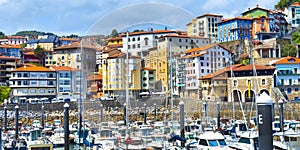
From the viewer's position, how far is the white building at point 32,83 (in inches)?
1813

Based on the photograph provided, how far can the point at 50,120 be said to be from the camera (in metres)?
35.8

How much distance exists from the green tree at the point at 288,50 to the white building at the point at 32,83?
30.0 metres

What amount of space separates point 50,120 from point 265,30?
36.4 metres

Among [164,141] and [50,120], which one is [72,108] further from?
[164,141]

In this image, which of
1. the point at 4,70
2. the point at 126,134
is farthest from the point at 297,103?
the point at 4,70

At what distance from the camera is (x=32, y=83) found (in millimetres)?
46719

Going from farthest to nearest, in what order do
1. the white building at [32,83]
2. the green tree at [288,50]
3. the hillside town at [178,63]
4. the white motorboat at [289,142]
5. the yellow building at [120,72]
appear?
the green tree at [288,50] < the white building at [32,83] < the white motorboat at [289,142] < the hillside town at [178,63] < the yellow building at [120,72]

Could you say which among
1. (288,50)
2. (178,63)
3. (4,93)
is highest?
(288,50)

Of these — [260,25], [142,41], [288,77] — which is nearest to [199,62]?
[142,41]

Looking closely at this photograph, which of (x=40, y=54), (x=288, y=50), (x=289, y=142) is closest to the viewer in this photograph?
(x=289, y=142)

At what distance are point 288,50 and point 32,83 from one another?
33238 mm

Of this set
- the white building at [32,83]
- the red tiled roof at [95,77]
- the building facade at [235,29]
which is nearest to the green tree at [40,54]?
the white building at [32,83]

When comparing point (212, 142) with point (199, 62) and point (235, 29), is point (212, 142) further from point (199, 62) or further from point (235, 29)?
point (235, 29)

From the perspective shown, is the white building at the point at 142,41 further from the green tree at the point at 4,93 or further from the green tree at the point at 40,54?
the green tree at the point at 40,54
